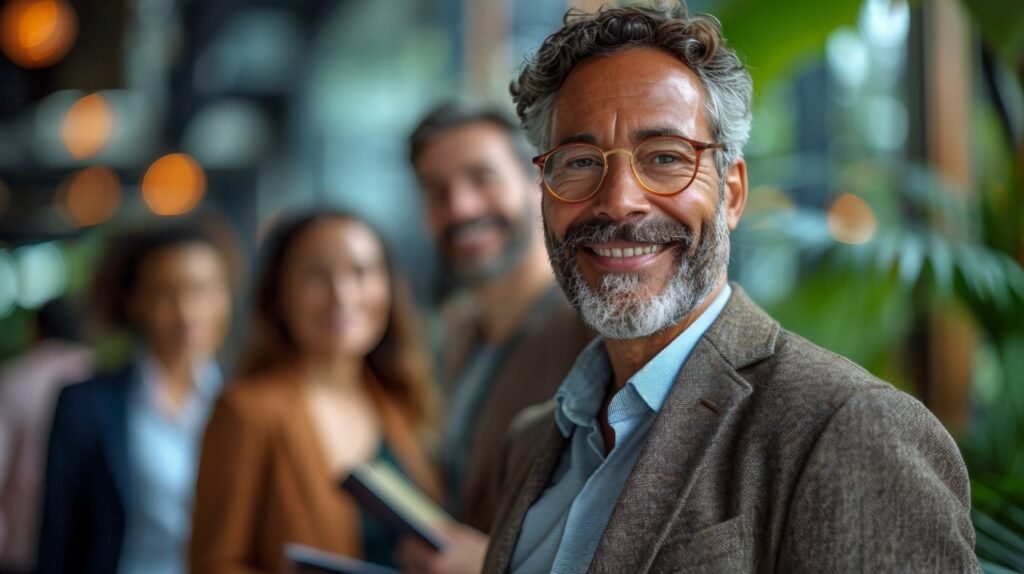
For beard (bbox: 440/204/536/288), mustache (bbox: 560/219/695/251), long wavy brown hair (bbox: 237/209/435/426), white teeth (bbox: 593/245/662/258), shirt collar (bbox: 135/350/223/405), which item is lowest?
shirt collar (bbox: 135/350/223/405)

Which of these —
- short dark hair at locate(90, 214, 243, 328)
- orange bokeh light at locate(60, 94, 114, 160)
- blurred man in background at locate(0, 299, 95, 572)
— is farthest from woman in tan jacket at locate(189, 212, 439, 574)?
orange bokeh light at locate(60, 94, 114, 160)

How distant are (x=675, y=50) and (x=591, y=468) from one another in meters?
0.50

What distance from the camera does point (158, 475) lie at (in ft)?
9.61

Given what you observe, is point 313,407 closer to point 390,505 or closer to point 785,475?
point 390,505

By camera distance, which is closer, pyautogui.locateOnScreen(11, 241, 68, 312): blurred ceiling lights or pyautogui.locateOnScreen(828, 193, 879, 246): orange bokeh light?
pyautogui.locateOnScreen(828, 193, 879, 246): orange bokeh light

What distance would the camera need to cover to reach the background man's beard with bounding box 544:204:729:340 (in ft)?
3.63

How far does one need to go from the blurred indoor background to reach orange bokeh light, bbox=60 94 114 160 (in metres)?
0.02

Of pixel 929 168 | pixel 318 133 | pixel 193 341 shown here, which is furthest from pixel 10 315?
pixel 929 168

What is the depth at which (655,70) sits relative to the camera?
1106 millimetres

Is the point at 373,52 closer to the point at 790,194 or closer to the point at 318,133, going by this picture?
the point at 318,133

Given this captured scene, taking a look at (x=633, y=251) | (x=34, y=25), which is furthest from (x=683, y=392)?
(x=34, y=25)

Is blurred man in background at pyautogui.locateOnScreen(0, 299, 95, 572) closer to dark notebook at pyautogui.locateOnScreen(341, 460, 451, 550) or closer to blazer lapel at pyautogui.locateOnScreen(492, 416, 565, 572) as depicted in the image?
dark notebook at pyautogui.locateOnScreen(341, 460, 451, 550)

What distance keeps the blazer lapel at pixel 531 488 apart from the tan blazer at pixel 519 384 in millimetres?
499

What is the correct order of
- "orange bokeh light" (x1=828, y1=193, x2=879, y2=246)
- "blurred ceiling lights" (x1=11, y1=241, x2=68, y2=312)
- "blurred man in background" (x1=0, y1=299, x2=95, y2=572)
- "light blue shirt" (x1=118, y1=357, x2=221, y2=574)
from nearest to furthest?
Answer: "orange bokeh light" (x1=828, y1=193, x2=879, y2=246)
"light blue shirt" (x1=118, y1=357, x2=221, y2=574)
"blurred man in background" (x1=0, y1=299, x2=95, y2=572)
"blurred ceiling lights" (x1=11, y1=241, x2=68, y2=312)
